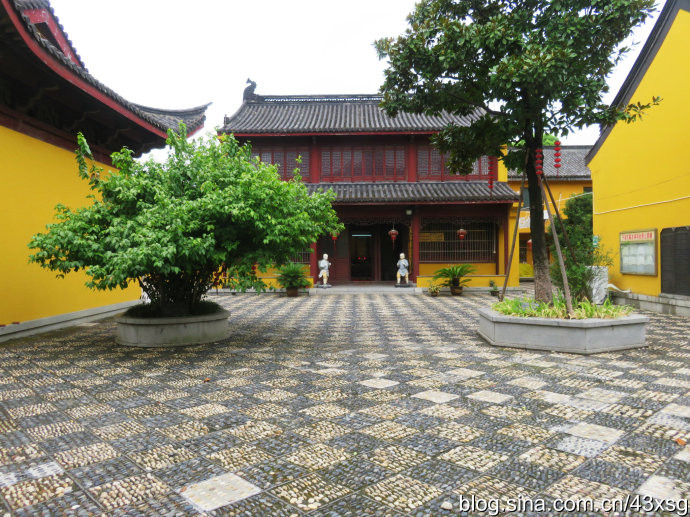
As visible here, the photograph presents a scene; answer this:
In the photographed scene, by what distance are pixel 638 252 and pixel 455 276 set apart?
6163 millimetres

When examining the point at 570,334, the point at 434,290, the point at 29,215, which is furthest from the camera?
the point at 434,290

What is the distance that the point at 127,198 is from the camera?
6.59 meters

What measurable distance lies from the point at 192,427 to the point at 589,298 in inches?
270

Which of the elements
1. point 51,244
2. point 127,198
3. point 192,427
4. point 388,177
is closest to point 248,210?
point 127,198

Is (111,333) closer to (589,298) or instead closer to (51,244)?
(51,244)

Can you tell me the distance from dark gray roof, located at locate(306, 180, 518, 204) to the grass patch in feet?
33.2

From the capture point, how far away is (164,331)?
7059mm

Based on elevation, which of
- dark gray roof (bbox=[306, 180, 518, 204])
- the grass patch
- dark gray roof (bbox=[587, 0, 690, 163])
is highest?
dark gray roof (bbox=[587, 0, 690, 163])

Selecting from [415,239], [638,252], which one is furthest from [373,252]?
[638,252]

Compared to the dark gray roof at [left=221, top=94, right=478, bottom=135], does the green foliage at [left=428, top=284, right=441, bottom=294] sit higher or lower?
lower

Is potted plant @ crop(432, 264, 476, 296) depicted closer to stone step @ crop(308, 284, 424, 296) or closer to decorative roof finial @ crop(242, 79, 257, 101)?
stone step @ crop(308, 284, 424, 296)

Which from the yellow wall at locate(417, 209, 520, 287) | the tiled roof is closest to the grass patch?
the tiled roof

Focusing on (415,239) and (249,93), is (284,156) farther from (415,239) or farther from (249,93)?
(415,239)

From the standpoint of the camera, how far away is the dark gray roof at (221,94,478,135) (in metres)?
18.4
